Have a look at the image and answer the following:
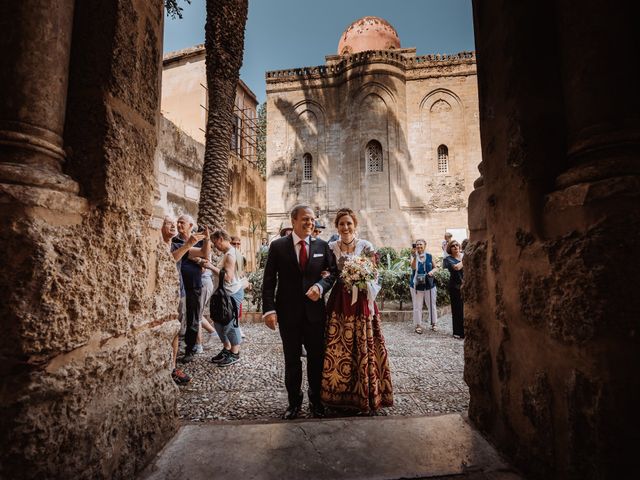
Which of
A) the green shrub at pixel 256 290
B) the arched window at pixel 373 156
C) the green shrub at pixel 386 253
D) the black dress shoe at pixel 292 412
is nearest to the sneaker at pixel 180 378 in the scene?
the black dress shoe at pixel 292 412

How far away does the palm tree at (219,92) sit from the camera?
27.0ft

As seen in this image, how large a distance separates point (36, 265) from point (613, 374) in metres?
2.37

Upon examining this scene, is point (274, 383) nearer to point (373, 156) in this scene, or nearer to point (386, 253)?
point (386, 253)

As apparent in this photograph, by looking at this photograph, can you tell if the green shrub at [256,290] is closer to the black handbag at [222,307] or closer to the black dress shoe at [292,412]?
the black handbag at [222,307]

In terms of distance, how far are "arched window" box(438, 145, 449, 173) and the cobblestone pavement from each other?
1641 centimetres

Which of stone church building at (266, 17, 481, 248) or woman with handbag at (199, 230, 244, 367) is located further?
stone church building at (266, 17, 481, 248)

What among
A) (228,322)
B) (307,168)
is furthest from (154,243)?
(307,168)

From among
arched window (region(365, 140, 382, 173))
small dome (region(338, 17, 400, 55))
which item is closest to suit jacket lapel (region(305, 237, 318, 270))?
arched window (region(365, 140, 382, 173))

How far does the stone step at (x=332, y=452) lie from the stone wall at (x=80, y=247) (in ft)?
0.80

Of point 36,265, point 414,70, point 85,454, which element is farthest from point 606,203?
point 414,70

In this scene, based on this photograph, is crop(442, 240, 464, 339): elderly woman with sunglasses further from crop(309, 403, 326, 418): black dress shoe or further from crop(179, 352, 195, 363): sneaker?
crop(179, 352, 195, 363): sneaker

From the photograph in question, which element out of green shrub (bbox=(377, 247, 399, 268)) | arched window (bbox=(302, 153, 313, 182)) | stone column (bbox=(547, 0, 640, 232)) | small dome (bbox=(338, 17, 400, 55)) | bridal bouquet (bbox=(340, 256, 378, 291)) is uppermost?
small dome (bbox=(338, 17, 400, 55))

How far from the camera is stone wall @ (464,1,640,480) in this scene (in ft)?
Answer: 4.39

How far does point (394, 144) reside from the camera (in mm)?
19656
